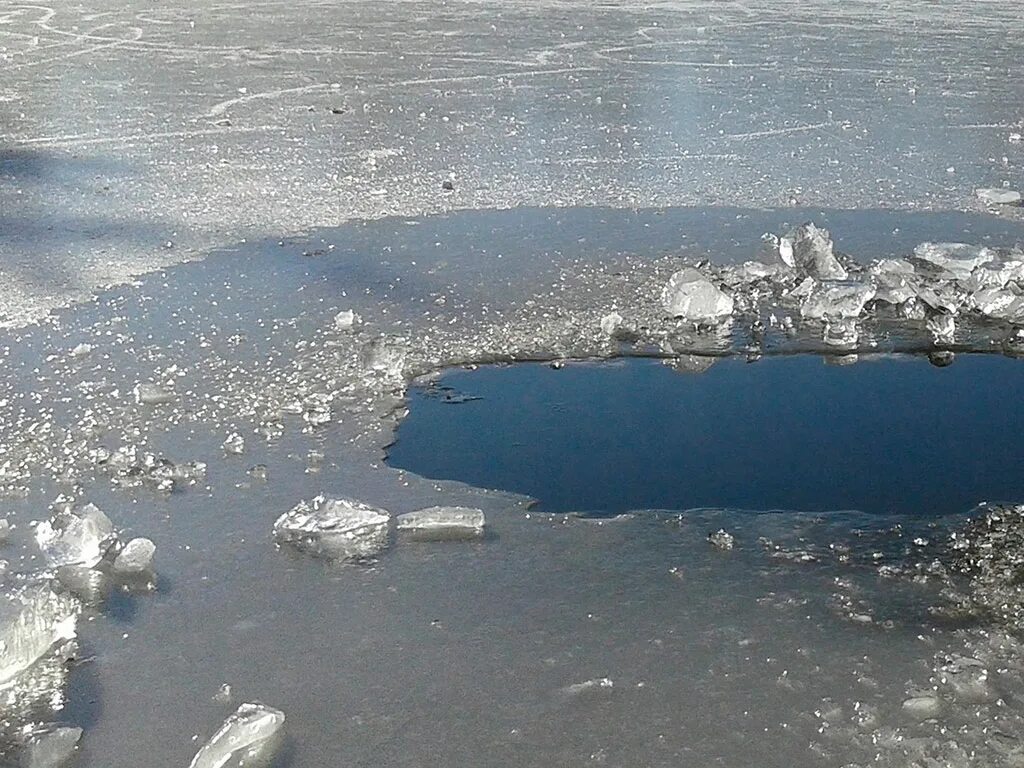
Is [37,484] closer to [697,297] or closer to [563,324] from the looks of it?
[563,324]

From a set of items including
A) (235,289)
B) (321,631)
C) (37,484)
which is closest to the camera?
(321,631)

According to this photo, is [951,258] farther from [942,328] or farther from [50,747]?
[50,747]

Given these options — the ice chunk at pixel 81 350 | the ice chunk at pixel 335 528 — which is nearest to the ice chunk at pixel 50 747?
the ice chunk at pixel 335 528

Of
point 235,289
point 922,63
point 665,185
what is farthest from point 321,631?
point 922,63

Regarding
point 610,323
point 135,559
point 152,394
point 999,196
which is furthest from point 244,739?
point 999,196

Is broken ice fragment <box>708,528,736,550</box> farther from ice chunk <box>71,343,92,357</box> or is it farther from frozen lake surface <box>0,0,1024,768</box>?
ice chunk <box>71,343,92,357</box>

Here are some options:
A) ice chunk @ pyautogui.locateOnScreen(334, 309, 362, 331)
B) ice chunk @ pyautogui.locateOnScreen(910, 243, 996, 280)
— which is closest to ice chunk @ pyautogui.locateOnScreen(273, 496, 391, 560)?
ice chunk @ pyautogui.locateOnScreen(334, 309, 362, 331)

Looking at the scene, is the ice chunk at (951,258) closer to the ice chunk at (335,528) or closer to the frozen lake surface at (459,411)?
the frozen lake surface at (459,411)
